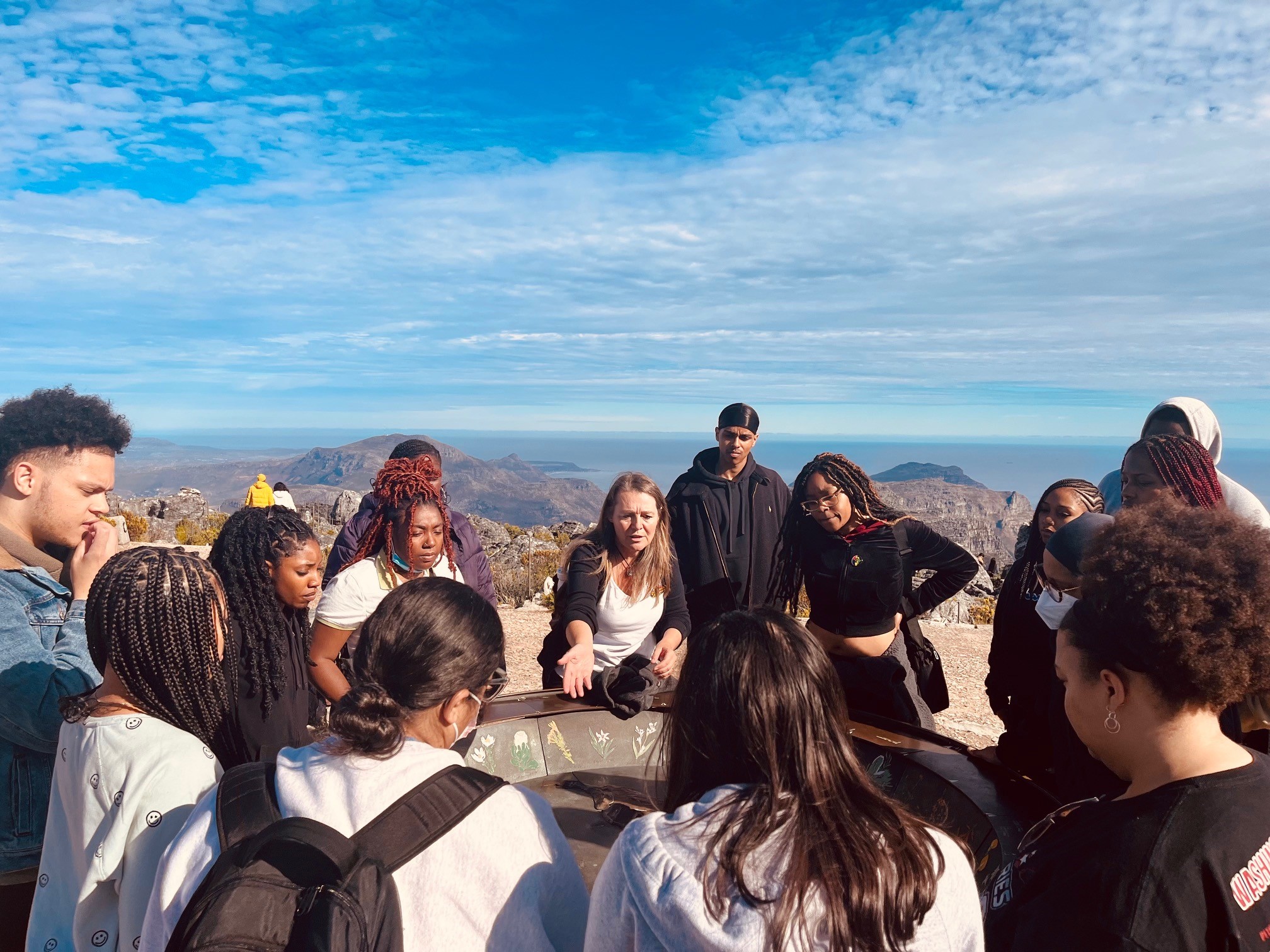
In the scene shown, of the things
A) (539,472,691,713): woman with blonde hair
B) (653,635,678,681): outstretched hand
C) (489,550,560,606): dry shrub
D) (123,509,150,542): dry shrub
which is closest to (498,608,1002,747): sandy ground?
(489,550,560,606): dry shrub

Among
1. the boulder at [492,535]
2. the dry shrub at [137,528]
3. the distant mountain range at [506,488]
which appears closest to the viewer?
the boulder at [492,535]

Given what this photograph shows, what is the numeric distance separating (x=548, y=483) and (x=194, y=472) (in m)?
72.9

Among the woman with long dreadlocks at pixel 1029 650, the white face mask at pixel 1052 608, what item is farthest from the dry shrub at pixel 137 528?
the white face mask at pixel 1052 608

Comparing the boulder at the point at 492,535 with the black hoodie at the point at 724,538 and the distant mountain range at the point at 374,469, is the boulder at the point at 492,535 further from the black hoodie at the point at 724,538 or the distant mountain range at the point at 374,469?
the distant mountain range at the point at 374,469

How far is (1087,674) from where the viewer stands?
62.1 inches

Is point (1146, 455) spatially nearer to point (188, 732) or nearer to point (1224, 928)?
point (1224, 928)

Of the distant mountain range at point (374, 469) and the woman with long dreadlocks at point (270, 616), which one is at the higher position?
the woman with long dreadlocks at point (270, 616)

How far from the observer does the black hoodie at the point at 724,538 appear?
4773 mm

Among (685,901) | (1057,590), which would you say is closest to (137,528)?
(1057,590)

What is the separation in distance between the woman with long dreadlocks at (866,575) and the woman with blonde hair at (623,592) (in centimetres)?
72

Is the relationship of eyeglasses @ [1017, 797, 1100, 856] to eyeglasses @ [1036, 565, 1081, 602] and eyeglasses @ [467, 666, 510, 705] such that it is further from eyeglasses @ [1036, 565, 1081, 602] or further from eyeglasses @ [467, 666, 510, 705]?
eyeglasses @ [467, 666, 510, 705]

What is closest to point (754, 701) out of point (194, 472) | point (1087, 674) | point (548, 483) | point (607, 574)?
point (1087, 674)

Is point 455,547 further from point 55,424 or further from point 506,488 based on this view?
point 506,488

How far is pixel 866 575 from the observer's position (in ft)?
12.4
